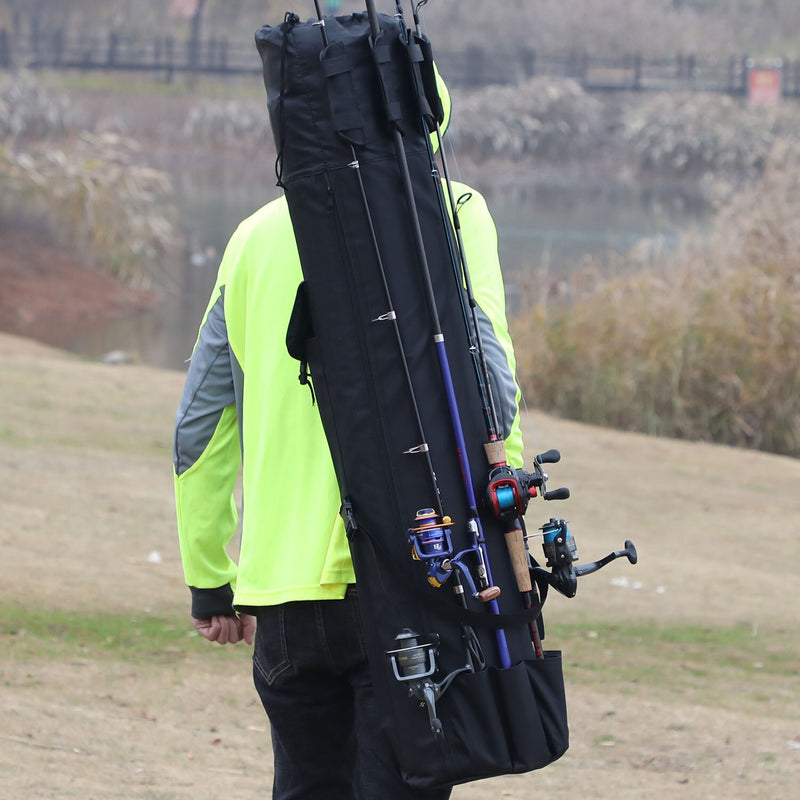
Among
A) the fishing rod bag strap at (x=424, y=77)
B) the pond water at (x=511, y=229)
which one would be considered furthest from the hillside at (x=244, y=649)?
the pond water at (x=511, y=229)

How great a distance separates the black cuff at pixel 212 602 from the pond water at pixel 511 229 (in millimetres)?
13078

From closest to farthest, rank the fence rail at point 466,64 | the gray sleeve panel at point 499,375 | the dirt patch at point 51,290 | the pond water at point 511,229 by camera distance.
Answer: the gray sleeve panel at point 499,375 → the pond water at point 511,229 → the dirt patch at point 51,290 → the fence rail at point 466,64

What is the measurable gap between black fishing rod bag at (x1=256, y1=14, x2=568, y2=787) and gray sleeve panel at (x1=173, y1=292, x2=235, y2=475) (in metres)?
0.28

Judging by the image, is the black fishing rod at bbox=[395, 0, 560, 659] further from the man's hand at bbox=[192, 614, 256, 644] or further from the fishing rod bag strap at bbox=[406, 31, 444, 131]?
the man's hand at bbox=[192, 614, 256, 644]

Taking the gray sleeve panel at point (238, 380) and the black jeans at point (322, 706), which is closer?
the black jeans at point (322, 706)

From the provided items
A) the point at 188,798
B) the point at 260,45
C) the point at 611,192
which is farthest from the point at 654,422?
the point at 611,192

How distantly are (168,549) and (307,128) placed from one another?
5157mm

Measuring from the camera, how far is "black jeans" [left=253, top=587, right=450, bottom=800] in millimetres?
2166

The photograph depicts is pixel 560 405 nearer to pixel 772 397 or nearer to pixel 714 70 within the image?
pixel 772 397

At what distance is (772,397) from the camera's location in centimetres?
1269

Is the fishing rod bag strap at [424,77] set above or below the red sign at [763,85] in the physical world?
above

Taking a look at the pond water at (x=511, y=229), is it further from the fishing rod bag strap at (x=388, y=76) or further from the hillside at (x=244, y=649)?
the fishing rod bag strap at (x=388, y=76)

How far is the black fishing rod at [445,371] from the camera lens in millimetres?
2121

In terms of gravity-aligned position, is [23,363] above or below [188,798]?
below
